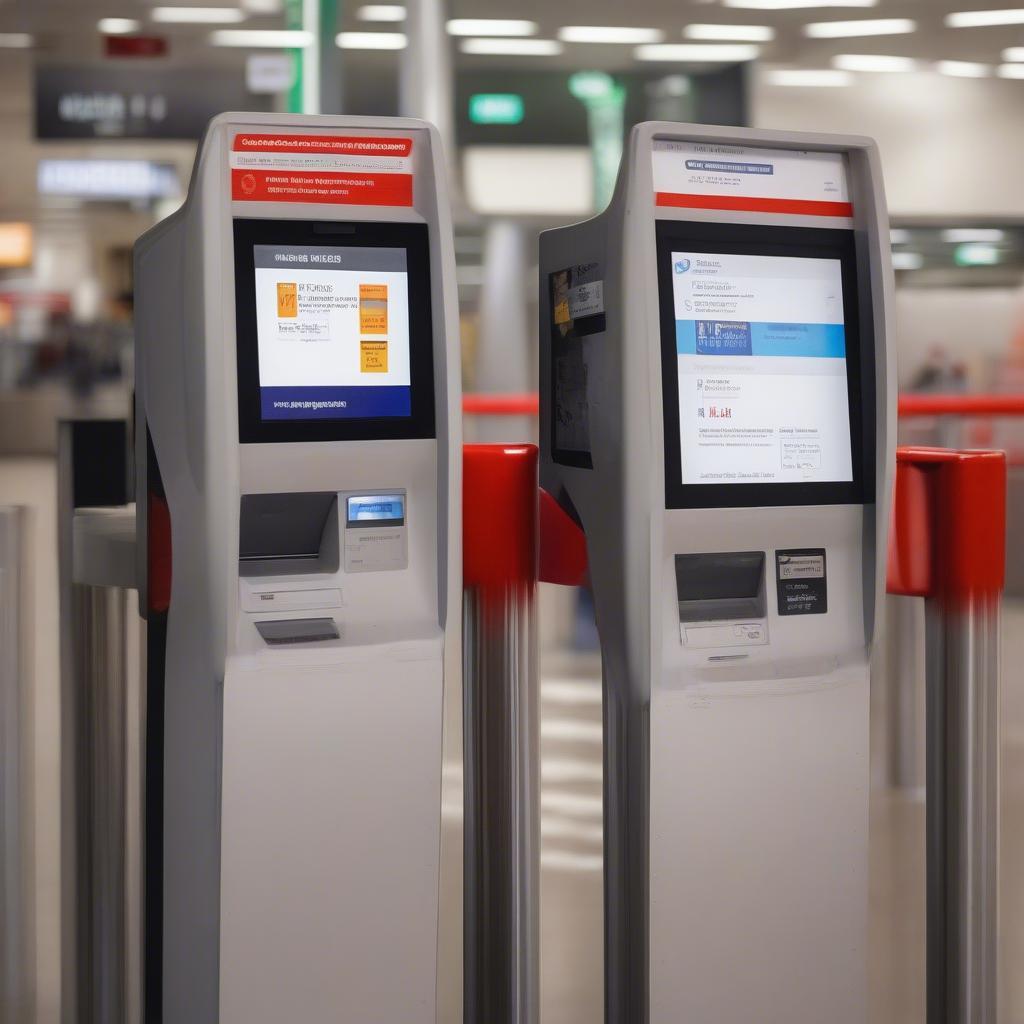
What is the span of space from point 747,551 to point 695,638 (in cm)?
15

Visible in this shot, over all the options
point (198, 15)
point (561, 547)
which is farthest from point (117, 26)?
point (561, 547)

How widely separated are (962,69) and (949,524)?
7.15 metres

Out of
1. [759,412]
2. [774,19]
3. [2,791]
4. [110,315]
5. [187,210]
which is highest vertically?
[774,19]

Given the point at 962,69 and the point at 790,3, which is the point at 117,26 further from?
the point at 962,69

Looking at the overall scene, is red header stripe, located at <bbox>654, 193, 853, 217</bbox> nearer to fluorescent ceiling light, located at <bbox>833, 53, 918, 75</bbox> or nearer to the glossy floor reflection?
the glossy floor reflection

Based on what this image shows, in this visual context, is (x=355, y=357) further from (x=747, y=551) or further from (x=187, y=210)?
(x=747, y=551)

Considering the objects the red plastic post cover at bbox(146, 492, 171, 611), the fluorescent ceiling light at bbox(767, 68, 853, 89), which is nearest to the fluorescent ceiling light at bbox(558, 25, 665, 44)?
the fluorescent ceiling light at bbox(767, 68, 853, 89)

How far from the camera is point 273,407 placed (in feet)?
5.99

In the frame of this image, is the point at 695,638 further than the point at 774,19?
No

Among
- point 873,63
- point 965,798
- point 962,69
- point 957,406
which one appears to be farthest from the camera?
point 962,69

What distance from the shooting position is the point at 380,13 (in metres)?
7.96

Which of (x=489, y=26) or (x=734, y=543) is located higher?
(x=489, y=26)

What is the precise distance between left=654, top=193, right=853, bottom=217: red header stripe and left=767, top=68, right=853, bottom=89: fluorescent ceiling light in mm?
6688

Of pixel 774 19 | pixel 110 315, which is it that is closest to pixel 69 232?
pixel 110 315
